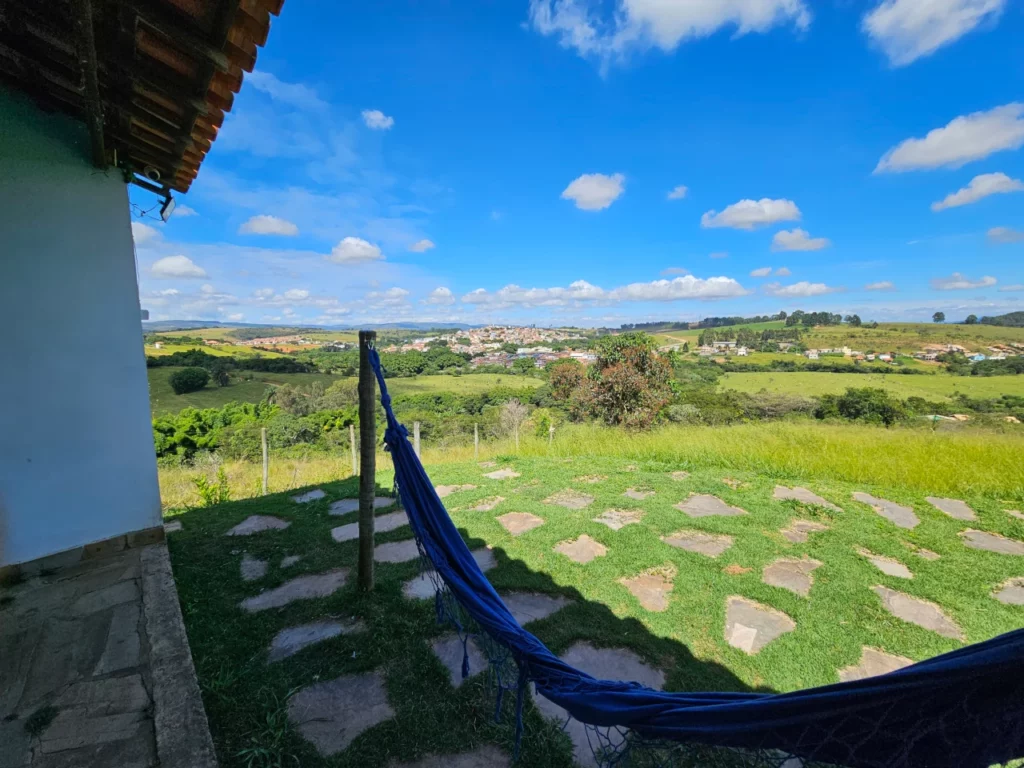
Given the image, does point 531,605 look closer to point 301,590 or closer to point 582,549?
point 582,549

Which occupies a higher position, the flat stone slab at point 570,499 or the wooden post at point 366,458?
the wooden post at point 366,458

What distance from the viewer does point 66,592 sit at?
192 centimetres

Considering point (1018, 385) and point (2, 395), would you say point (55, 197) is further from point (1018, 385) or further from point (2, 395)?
point (1018, 385)

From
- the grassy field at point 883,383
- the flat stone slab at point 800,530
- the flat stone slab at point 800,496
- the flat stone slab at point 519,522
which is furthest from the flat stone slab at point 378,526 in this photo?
the grassy field at point 883,383

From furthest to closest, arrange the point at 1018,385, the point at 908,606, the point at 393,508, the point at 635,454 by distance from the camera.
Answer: the point at 1018,385, the point at 635,454, the point at 393,508, the point at 908,606

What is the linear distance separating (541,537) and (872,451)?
3.86 meters

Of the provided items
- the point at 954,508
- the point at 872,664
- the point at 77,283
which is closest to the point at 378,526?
the point at 77,283

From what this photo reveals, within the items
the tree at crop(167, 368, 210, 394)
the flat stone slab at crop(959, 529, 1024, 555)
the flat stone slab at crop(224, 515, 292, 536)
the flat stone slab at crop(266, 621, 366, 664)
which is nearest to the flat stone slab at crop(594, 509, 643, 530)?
the flat stone slab at crop(266, 621, 366, 664)

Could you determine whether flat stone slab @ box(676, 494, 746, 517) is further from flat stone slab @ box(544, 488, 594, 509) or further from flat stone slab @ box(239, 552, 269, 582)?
flat stone slab @ box(239, 552, 269, 582)

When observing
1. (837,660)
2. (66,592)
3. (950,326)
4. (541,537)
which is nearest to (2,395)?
(66,592)

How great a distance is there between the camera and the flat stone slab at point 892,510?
2.99m

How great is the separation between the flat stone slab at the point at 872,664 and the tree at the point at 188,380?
15.9 meters

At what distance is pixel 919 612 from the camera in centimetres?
200

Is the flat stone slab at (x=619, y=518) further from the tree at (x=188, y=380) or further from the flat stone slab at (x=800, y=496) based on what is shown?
the tree at (x=188, y=380)
